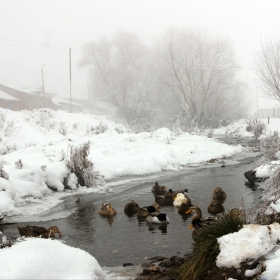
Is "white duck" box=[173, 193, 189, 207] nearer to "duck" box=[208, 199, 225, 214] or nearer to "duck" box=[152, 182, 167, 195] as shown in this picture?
"duck" box=[208, 199, 225, 214]

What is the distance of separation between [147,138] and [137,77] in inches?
927

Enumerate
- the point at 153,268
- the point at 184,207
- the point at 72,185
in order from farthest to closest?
the point at 72,185 < the point at 184,207 < the point at 153,268

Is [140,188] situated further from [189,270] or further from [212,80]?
[212,80]

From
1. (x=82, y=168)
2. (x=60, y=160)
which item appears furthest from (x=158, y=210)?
(x=60, y=160)

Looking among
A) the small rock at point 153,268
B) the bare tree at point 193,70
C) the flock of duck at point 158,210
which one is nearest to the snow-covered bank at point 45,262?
the small rock at point 153,268

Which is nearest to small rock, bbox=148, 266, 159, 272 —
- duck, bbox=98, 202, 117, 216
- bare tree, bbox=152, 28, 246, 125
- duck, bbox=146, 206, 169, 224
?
duck, bbox=146, 206, 169, 224

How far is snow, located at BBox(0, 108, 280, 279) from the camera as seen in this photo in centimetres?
354

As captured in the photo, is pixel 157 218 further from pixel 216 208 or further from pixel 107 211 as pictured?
pixel 216 208

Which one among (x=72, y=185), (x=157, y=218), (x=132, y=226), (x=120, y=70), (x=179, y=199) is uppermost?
(x=120, y=70)

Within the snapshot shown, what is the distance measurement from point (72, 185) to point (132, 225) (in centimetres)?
376

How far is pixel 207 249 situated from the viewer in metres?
3.98

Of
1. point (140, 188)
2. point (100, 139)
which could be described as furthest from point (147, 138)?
point (140, 188)

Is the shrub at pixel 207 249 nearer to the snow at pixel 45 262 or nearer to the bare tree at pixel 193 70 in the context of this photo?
the snow at pixel 45 262

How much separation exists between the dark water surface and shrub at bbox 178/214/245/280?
1126 mm
